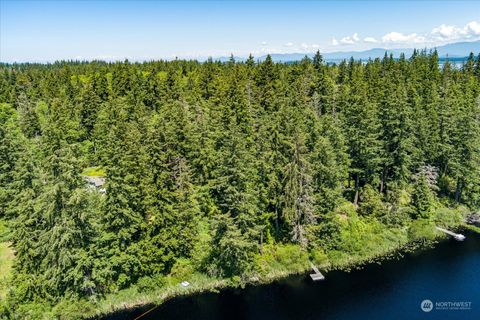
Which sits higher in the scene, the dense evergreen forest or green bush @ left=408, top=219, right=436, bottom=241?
the dense evergreen forest

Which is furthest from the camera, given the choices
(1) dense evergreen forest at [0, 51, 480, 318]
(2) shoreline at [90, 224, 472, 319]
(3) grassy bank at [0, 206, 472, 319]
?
(2) shoreline at [90, 224, 472, 319]

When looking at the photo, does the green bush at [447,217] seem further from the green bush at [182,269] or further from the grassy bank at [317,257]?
the green bush at [182,269]

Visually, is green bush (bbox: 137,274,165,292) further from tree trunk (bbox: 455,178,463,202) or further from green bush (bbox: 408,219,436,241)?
tree trunk (bbox: 455,178,463,202)

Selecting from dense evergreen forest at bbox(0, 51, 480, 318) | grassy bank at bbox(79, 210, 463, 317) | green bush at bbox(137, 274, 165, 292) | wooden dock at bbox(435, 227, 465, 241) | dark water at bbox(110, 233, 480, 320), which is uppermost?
dense evergreen forest at bbox(0, 51, 480, 318)

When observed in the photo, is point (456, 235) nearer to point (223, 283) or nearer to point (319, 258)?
point (319, 258)

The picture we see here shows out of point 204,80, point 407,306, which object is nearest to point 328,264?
point 407,306

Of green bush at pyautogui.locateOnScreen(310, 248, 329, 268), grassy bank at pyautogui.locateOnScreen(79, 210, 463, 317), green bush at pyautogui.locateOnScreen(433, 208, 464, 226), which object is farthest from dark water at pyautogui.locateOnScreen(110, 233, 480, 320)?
green bush at pyautogui.locateOnScreen(433, 208, 464, 226)

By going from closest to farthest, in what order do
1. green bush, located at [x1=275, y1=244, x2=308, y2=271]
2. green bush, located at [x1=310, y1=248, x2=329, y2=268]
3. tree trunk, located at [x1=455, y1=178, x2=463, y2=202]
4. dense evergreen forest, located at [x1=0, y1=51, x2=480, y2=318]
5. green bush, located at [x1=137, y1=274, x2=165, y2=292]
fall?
dense evergreen forest, located at [x1=0, y1=51, x2=480, y2=318]
green bush, located at [x1=137, y1=274, x2=165, y2=292]
green bush, located at [x1=275, y1=244, x2=308, y2=271]
green bush, located at [x1=310, y1=248, x2=329, y2=268]
tree trunk, located at [x1=455, y1=178, x2=463, y2=202]

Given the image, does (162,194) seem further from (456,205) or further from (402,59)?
(402,59)
